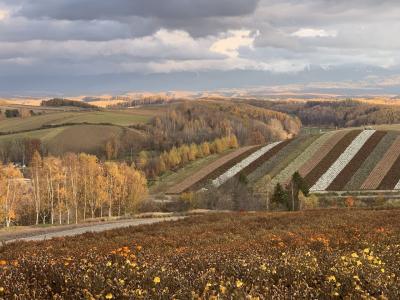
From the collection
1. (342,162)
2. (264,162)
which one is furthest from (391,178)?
(264,162)

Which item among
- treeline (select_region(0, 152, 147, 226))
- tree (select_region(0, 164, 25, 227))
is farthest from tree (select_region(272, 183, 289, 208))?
tree (select_region(0, 164, 25, 227))

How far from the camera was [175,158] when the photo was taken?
149m

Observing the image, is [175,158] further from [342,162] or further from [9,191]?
[9,191]

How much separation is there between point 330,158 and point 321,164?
488cm

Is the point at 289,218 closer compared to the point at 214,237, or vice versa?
the point at 214,237

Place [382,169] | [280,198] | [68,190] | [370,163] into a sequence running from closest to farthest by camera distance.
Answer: [280,198] < [68,190] < [382,169] < [370,163]

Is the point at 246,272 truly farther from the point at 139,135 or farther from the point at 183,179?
the point at 139,135

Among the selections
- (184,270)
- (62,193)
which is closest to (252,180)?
(62,193)

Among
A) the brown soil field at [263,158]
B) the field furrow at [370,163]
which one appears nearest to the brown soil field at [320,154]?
the field furrow at [370,163]

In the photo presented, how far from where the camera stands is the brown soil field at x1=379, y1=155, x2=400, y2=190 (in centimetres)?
9238

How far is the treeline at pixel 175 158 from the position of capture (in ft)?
470

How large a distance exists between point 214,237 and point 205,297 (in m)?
14.3

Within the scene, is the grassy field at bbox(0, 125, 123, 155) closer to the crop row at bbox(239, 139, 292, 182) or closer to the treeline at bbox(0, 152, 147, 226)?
the crop row at bbox(239, 139, 292, 182)

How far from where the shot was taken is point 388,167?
10356 centimetres
